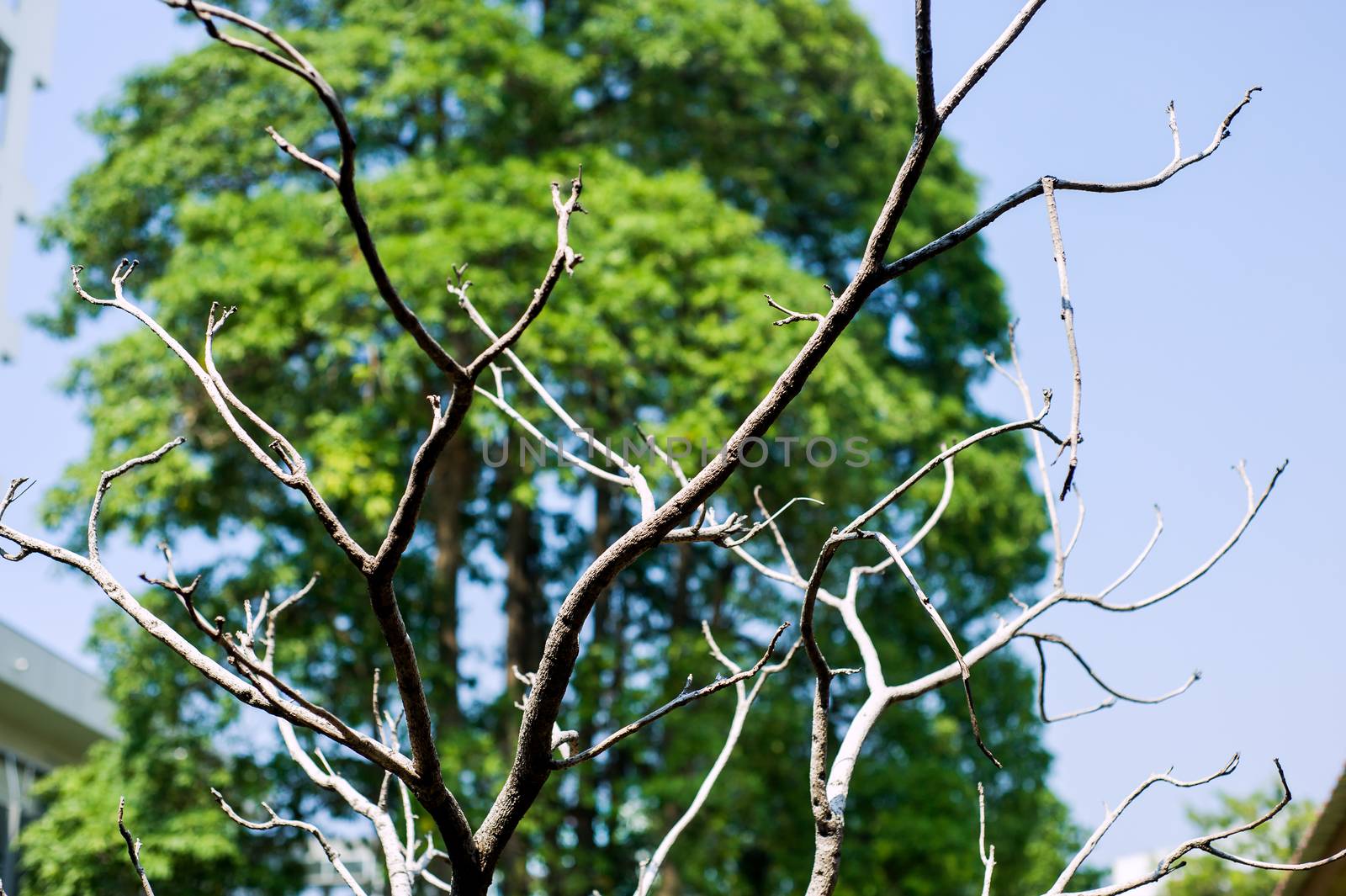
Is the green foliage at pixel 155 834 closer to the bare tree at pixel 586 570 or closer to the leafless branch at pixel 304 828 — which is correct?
the leafless branch at pixel 304 828

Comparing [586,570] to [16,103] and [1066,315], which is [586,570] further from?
[16,103]

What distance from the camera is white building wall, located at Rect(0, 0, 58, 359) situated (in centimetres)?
1374

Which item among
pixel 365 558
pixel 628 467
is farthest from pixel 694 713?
pixel 365 558

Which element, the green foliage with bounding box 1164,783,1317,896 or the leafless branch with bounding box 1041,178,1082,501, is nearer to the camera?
the leafless branch with bounding box 1041,178,1082,501

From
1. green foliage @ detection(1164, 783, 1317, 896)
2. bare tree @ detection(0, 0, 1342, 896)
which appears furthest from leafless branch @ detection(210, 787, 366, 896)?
green foliage @ detection(1164, 783, 1317, 896)

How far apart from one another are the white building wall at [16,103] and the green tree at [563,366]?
4210 mm

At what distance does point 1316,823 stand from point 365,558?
15.1ft

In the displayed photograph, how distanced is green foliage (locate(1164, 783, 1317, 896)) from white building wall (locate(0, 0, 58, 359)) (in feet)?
52.0

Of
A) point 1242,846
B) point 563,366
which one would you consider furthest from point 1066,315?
point 1242,846

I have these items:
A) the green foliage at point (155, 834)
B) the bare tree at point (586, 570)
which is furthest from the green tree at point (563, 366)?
the bare tree at point (586, 570)

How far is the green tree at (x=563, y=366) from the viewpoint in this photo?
8.32 meters

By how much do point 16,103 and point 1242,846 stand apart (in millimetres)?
17236

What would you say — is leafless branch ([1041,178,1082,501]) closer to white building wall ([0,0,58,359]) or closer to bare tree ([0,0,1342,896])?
bare tree ([0,0,1342,896])

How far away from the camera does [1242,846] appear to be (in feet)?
61.1
